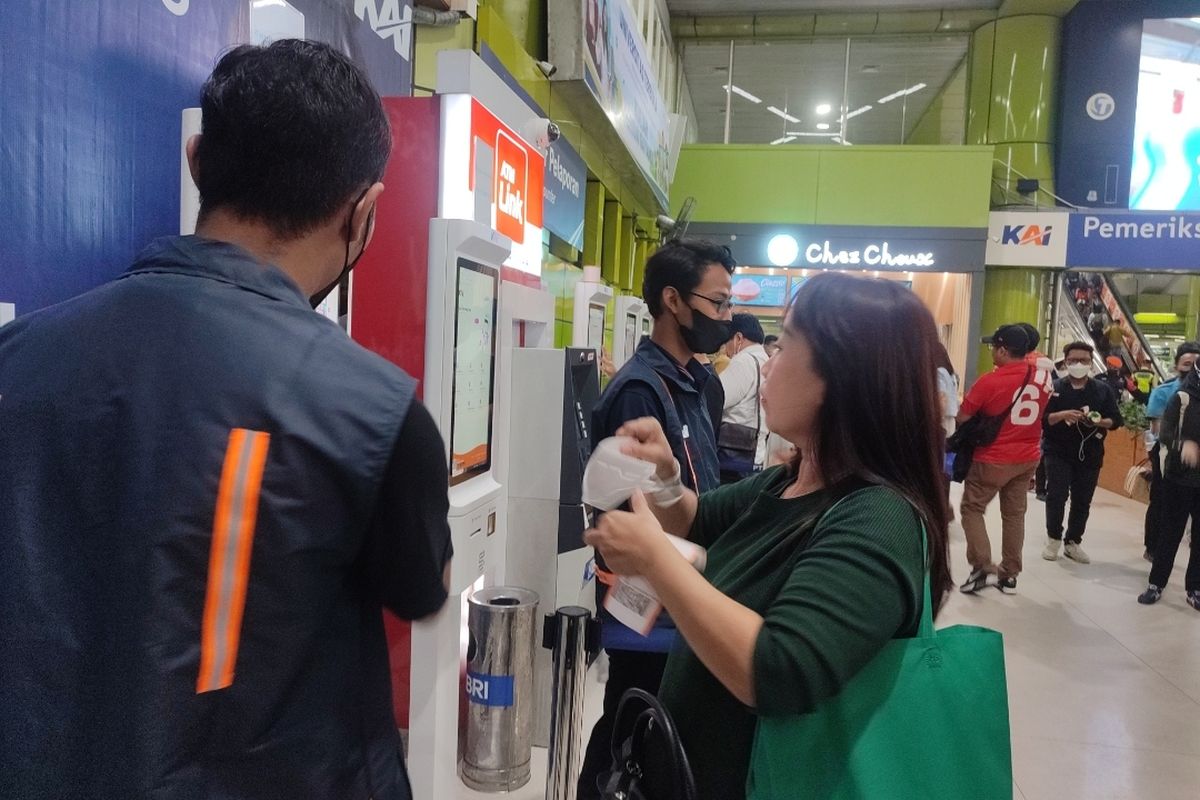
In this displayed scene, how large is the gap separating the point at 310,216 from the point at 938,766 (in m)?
0.97

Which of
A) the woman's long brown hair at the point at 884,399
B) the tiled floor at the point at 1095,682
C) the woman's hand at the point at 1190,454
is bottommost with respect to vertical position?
the tiled floor at the point at 1095,682

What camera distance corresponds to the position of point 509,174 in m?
2.88

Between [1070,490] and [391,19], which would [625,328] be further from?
[1070,490]

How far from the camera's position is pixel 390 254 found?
231 centimetres

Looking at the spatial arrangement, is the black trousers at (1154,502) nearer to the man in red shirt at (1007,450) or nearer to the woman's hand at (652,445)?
the man in red shirt at (1007,450)

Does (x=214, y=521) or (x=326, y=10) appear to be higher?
(x=326, y=10)

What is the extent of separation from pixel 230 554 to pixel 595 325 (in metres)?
4.36

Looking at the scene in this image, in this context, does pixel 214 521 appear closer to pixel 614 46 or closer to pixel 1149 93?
pixel 614 46

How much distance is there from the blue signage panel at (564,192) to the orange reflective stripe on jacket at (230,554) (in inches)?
155

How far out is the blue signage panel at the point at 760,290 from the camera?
11586 millimetres

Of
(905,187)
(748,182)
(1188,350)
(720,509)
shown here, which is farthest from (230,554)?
(905,187)

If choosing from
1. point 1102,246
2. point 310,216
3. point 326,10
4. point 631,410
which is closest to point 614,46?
point 326,10

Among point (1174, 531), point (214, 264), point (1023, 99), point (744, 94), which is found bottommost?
point (1174, 531)

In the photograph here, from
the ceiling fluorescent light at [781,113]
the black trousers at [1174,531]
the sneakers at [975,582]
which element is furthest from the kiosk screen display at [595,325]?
the ceiling fluorescent light at [781,113]
